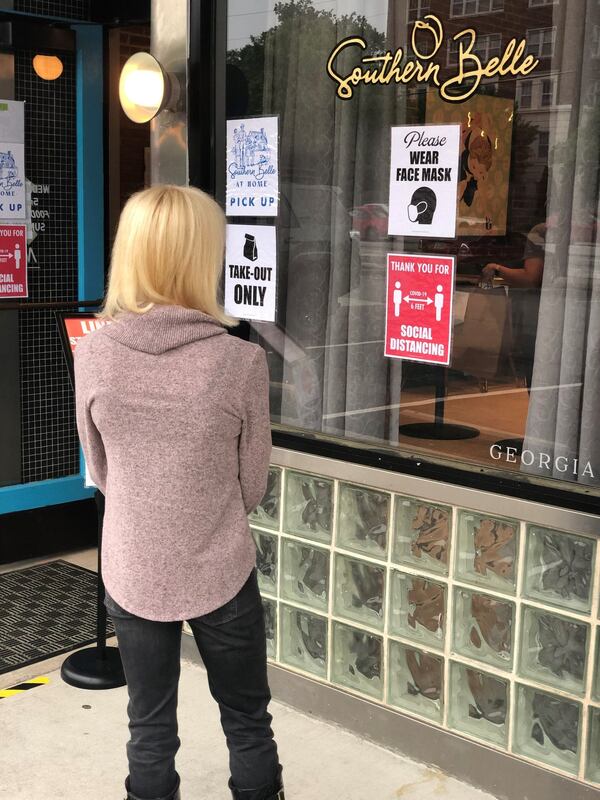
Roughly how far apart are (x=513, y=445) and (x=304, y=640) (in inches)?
48.2

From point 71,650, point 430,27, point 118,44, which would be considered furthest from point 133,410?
point 118,44

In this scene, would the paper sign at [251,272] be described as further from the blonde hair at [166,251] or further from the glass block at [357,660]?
the blonde hair at [166,251]

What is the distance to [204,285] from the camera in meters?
2.56

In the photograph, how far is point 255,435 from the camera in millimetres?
2580

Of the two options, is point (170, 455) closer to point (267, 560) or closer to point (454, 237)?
point (454, 237)

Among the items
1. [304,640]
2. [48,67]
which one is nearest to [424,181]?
[304,640]

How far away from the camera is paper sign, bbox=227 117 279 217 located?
13.3ft

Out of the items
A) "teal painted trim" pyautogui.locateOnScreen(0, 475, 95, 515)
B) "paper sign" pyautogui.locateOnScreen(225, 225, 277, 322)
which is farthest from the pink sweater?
"teal painted trim" pyautogui.locateOnScreen(0, 475, 95, 515)

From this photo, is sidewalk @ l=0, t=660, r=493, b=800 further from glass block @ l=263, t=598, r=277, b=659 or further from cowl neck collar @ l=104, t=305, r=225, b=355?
cowl neck collar @ l=104, t=305, r=225, b=355

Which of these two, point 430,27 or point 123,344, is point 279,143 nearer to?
point 430,27

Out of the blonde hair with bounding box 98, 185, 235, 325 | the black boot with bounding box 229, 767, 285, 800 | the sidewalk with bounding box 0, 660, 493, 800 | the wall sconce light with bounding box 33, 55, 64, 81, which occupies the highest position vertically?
the wall sconce light with bounding box 33, 55, 64, 81

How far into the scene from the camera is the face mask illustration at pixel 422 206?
11.6ft

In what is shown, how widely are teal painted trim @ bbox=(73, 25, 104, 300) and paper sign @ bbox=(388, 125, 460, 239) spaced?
2694mm

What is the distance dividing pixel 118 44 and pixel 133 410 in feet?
13.6
